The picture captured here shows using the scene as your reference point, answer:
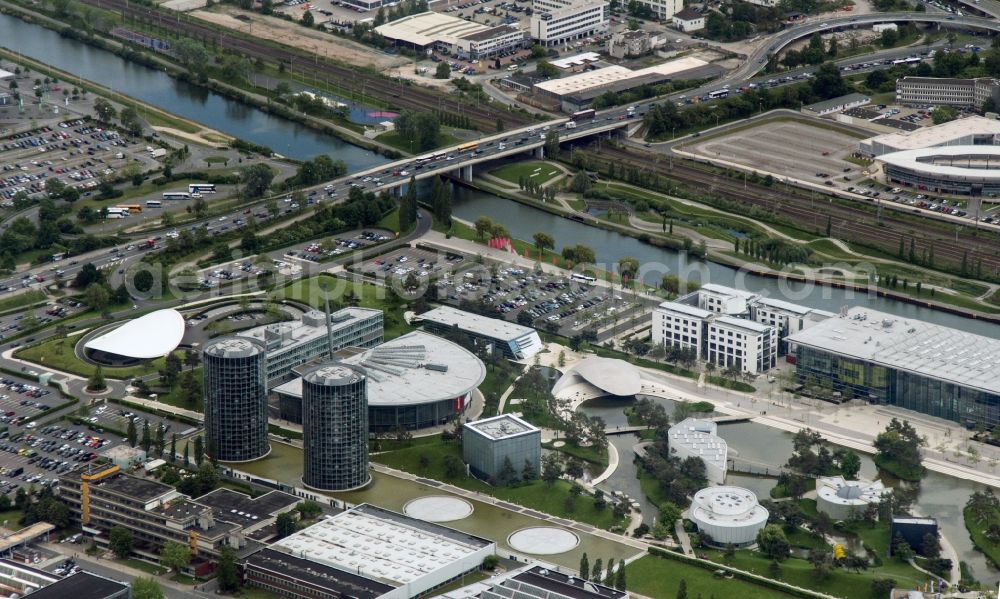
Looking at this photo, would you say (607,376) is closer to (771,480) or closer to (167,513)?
(771,480)

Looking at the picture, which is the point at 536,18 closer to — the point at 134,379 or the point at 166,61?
the point at 166,61

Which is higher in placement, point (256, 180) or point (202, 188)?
point (256, 180)

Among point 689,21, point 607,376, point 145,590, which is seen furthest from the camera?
point 689,21

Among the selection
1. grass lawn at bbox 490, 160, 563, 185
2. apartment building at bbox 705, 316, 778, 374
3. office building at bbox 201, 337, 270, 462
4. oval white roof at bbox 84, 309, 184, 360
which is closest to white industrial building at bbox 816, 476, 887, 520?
apartment building at bbox 705, 316, 778, 374

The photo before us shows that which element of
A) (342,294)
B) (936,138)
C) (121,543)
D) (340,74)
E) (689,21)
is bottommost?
(121,543)

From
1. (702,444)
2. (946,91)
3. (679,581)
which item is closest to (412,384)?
(702,444)

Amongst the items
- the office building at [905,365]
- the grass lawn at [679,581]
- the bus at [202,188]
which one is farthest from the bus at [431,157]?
the grass lawn at [679,581]

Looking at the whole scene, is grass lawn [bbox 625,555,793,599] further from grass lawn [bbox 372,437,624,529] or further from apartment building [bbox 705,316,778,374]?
apartment building [bbox 705,316,778,374]
